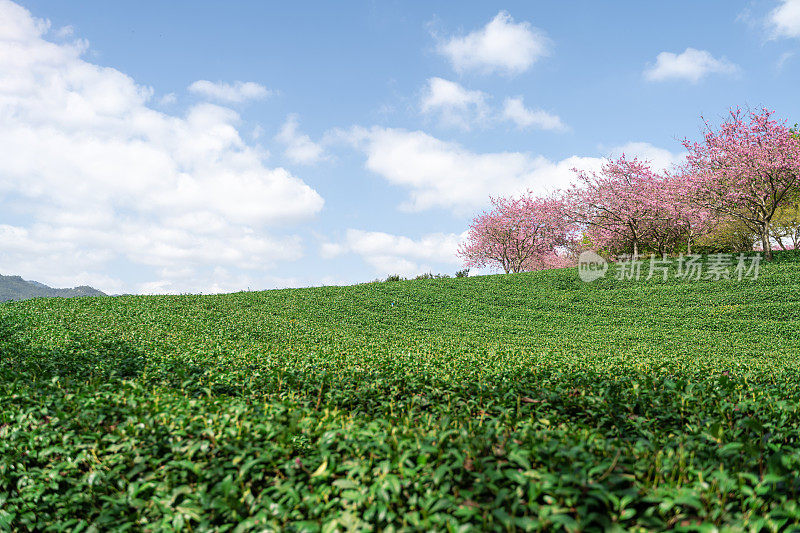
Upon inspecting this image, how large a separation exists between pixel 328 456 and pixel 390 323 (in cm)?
1352

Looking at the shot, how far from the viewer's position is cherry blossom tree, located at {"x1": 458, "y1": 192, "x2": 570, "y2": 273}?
3600 centimetres

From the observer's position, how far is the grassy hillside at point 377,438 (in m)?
2.51

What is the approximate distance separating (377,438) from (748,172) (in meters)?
25.2

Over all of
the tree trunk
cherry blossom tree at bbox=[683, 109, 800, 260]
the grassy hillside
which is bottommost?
the grassy hillside

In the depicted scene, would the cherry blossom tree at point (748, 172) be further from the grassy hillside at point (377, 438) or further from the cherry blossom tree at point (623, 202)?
the grassy hillside at point (377, 438)

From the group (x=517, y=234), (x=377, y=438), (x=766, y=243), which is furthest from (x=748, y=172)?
(x=377, y=438)

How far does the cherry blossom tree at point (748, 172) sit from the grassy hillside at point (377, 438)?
58.1ft

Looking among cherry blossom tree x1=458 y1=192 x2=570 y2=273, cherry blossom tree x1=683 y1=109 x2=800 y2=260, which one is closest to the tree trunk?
cherry blossom tree x1=683 y1=109 x2=800 y2=260

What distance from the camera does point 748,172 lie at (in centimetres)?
2181

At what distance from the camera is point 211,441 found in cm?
344

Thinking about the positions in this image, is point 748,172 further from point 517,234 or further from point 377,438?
point 377,438

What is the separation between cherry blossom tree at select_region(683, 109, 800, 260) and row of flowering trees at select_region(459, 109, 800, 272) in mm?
41

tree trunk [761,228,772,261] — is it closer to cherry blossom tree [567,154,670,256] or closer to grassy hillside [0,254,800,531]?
cherry blossom tree [567,154,670,256]

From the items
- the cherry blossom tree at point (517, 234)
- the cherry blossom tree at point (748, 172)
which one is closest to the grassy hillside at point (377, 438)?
the cherry blossom tree at point (748, 172)
